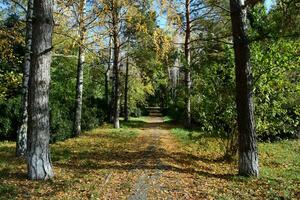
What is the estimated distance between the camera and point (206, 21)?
85.2ft

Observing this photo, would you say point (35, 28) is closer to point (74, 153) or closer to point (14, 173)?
point (14, 173)

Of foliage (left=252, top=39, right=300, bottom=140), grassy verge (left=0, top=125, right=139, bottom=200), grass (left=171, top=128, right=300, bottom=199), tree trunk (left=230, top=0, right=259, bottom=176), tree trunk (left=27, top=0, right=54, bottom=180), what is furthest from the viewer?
foliage (left=252, top=39, right=300, bottom=140)

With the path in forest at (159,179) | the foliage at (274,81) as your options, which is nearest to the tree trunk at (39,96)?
the path in forest at (159,179)

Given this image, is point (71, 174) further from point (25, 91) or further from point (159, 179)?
point (25, 91)

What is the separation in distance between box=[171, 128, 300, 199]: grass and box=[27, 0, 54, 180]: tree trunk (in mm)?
3712

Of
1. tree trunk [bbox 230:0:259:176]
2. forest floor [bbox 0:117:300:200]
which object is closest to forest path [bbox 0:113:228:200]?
forest floor [bbox 0:117:300:200]

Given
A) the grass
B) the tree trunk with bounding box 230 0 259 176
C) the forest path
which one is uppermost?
the tree trunk with bounding box 230 0 259 176

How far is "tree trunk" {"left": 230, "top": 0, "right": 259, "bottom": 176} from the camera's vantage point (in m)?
9.77

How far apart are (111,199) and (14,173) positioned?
9.67ft

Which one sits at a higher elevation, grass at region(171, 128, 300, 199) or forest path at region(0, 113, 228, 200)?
forest path at region(0, 113, 228, 200)

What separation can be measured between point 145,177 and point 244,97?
9.83 ft

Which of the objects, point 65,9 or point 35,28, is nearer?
point 35,28

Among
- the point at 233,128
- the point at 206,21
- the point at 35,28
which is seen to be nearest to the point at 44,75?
the point at 35,28

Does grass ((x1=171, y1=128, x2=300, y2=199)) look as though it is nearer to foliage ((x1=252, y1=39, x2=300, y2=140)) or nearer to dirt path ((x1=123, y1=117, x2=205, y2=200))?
dirt path ((x1=123, y1=117, x2=205, y2=200))
